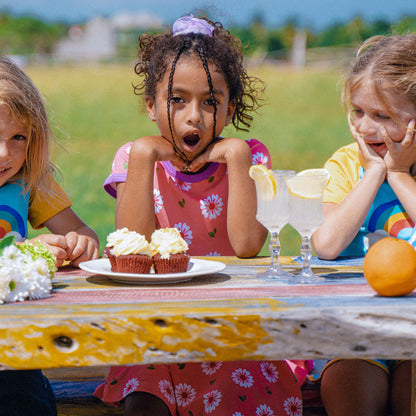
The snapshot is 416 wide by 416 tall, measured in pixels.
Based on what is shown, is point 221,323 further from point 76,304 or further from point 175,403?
point 175,403

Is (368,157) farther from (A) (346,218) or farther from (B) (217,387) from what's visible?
(B) (217,387)

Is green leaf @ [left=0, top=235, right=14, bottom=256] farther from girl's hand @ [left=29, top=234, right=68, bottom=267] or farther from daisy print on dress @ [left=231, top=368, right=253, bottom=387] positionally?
daisy print on dress @ [left=231, top=368, right=253, bottom=387]

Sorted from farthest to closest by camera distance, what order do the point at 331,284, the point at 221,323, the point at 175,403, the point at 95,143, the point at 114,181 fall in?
the point at 95,143, the point at 114,181, the point at 175,403, the point at 331,284, the point at 221,323

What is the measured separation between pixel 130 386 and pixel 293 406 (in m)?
0.57

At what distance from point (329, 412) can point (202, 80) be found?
1.43 m

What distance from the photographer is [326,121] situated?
19.3 m

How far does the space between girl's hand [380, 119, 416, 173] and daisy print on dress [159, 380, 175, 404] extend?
4.23 feet

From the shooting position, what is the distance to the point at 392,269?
163 centimetres

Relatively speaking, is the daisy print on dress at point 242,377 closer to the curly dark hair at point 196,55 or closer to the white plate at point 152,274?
the white plate at point 152,274

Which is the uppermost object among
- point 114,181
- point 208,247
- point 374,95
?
point 374,95

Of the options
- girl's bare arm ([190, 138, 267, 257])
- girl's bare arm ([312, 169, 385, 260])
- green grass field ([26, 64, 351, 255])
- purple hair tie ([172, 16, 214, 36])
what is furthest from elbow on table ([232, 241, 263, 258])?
green grass field ([26, 64, 351, 255])

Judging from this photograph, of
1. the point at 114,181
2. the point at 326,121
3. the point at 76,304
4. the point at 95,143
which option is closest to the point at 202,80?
the point at 114,181

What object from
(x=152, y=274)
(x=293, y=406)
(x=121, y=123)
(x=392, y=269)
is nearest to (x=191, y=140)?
(x=152, y=274)

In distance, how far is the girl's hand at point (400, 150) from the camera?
263 cm
